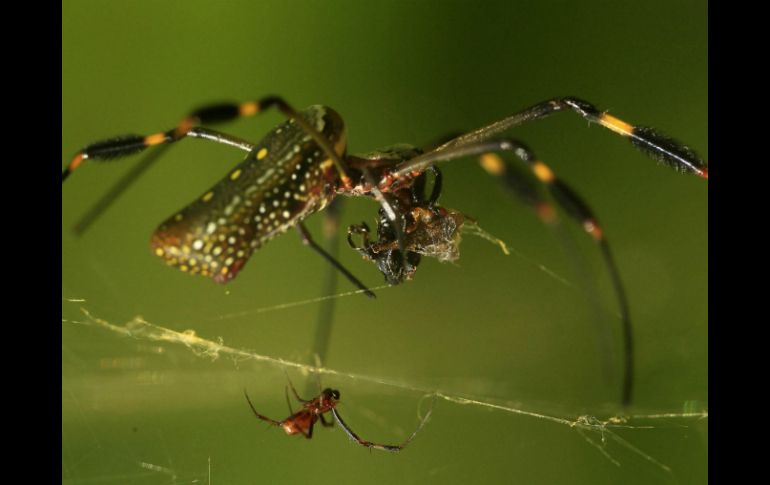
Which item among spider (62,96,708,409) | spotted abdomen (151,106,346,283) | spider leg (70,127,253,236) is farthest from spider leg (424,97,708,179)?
spider leg (70,127,253,236)

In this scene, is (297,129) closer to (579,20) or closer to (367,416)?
(367,416)

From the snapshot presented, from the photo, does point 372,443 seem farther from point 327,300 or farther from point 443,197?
point 443,197

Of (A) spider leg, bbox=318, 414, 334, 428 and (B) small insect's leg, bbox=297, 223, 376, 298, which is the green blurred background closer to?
(A) spider leg, bbox=318, 414, 334, 428

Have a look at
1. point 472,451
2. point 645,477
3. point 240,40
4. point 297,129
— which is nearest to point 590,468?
point 645,477

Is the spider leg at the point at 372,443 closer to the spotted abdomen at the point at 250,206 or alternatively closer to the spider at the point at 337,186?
the spider at the point at 337,186

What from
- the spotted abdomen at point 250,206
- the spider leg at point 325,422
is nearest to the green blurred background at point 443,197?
the spider leg at point 325,422

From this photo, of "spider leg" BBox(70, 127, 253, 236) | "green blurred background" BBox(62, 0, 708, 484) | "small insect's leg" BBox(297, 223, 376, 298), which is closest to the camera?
"spider leg" BBox(70, 127, 253, 236)
